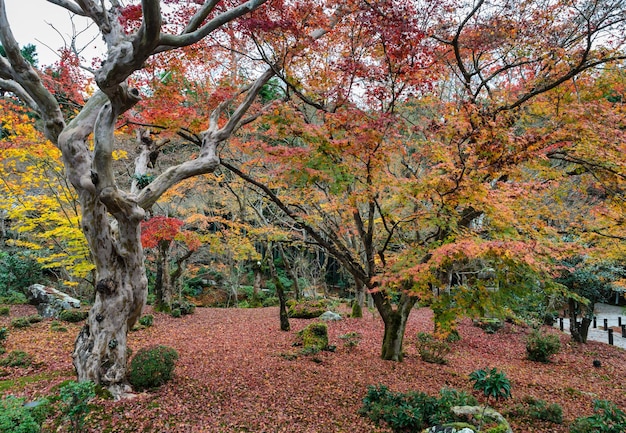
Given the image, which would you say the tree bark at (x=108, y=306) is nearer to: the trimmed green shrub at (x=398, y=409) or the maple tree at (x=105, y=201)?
the maple tree at (x=105, y=201)

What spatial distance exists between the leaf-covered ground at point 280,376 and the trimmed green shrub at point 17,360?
175 mm

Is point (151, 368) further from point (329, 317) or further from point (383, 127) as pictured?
point (329, 317)

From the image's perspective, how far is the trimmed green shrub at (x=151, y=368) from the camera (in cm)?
586

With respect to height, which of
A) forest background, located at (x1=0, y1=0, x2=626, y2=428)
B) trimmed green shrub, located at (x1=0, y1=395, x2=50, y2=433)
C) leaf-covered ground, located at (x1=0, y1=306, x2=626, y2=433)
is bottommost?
leaf-covered ground, located at (x1=0, y1=306, x2=626, y2=433)

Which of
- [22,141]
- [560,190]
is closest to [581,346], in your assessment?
[560,190]

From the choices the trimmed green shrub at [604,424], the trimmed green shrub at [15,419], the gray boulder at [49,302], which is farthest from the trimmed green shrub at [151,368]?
the gray boulder at [49,302]

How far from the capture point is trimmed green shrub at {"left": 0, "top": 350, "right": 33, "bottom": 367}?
7262 mm

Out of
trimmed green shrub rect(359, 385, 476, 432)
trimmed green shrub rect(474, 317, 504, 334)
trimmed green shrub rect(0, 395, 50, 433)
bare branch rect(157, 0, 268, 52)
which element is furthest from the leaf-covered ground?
bare branch rect(157, 0, 268, 52)

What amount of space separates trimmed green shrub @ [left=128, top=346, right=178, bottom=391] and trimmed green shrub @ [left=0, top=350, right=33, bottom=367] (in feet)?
10.5

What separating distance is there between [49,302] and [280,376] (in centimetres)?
984

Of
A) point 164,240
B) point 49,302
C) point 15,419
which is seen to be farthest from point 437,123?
point 49,302

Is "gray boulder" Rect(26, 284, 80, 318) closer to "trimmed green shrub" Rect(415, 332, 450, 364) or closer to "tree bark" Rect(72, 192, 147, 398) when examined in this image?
"tree bark" Rect(72, 192, 147, 398)

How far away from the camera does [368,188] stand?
6758mm

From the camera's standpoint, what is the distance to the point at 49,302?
1223 cm
